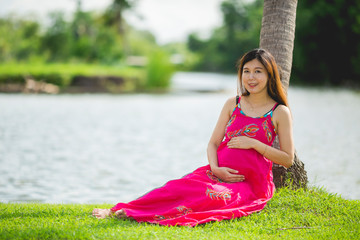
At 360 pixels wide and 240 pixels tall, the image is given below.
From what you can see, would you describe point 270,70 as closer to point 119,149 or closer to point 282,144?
point 282,144

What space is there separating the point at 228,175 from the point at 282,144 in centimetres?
55

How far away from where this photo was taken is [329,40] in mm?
34375

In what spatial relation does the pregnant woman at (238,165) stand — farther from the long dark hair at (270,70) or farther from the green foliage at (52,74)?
the green foliage at (52,74)

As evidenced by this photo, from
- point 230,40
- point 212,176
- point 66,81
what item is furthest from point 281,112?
point 230,40

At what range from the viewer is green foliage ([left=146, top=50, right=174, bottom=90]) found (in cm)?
2512

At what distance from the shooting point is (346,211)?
3.85 m

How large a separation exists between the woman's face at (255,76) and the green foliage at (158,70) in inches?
860

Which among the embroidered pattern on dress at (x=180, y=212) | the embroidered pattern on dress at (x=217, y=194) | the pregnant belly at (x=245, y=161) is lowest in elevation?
the embroidered pattern on dress at (x=180, y=212)

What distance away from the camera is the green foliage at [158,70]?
25.1 meters

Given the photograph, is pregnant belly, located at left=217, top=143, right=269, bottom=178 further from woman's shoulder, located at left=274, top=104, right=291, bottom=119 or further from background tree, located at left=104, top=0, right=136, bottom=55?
background tree, located at left=104, top=0, right=136, bottom=55

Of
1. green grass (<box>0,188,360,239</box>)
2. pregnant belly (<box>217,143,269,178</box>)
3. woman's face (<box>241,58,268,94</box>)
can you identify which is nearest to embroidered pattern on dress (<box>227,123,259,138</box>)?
pregnant belly (<box>217,143,269,178</box>)

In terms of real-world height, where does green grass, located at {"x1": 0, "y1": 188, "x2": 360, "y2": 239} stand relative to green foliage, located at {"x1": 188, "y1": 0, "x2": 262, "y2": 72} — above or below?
below

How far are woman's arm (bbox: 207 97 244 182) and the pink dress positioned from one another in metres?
0.05

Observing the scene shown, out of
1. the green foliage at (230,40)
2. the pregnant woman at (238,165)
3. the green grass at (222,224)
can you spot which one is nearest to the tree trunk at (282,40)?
the green grass at (222,224)
